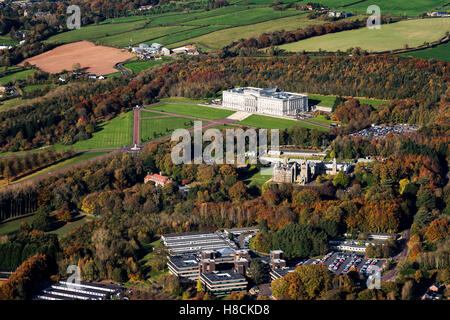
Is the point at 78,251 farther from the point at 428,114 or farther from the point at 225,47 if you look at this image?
the point at 225,47

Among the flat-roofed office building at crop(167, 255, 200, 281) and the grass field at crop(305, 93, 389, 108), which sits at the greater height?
the grass field at crop(305, 93, 389, 108)

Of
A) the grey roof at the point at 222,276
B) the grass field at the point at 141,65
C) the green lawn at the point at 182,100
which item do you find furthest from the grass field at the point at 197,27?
the grey roof at the point at 222,276

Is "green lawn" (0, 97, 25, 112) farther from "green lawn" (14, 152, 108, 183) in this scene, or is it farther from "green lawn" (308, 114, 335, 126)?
"green lawn" (308, 114, 335, 126)

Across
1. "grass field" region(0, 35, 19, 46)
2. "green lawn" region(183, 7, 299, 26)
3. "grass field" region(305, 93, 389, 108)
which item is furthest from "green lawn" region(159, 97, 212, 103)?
"grass field" region(0, 35, 19, 46)

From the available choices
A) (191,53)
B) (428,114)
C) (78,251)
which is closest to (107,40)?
(191,53)

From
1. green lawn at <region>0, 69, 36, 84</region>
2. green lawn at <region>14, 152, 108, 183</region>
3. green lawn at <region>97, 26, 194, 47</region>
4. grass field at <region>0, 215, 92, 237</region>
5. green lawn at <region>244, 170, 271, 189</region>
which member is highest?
green lawn at <region>97, 26, 194, 47</region>

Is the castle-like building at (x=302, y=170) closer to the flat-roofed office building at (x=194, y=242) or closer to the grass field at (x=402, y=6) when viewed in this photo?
the flat-roofed office building at (x=194, y=242)
